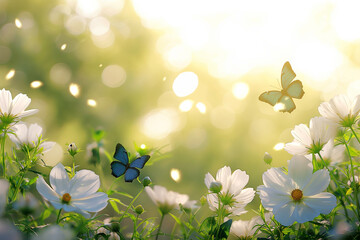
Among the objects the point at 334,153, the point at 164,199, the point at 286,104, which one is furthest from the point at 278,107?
the point at 164,199

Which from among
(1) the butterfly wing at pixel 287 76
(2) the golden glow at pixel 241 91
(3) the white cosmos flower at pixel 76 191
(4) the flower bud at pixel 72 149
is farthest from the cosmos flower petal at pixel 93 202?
(2) the golden glow at pixel 241 91

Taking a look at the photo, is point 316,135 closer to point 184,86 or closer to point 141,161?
point 141,161

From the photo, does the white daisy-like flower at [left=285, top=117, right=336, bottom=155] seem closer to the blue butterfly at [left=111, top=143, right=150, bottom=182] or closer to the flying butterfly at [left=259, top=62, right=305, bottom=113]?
the flying butterfly at [left=259, top=62, right=305, bottom=113]

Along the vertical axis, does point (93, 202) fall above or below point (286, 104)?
below

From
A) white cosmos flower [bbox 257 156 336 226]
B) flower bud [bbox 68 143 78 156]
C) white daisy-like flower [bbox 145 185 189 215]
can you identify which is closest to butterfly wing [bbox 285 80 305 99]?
white cosmos flower [bbox 257 156 336 226]

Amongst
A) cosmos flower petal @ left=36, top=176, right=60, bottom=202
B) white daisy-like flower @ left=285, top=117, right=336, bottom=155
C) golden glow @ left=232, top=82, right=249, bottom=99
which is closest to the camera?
cosmos flower petal @ left=36, top=176, right=60, bottom=202

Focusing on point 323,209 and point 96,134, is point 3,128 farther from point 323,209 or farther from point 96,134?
point 323,209
